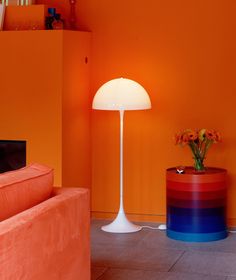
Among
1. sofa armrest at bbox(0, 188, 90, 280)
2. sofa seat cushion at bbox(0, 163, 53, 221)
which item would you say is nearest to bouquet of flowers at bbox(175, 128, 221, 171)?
sofa armrest at bbox(0, 188, 90, 280)

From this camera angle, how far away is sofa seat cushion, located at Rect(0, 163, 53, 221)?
94.7 inches

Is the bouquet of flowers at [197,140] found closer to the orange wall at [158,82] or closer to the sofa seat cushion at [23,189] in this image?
the orange wall at [158,82]

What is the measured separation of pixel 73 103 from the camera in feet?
17.2

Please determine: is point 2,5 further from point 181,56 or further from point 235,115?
point 235,115

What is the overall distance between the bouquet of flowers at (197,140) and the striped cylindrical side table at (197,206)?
0.43ft

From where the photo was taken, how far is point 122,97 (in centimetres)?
496

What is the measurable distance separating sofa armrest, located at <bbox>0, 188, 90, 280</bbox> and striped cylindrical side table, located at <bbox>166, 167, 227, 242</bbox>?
1.83 meters

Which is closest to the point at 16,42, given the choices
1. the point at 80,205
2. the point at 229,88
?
the point at 229,88

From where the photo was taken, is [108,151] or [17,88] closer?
[17,88]

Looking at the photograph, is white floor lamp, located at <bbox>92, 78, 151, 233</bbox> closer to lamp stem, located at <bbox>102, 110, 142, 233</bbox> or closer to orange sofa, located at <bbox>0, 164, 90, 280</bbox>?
lamp stem, located at <bbox>102, 110, 142, 233</bbox>

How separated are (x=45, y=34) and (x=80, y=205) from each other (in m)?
2.51

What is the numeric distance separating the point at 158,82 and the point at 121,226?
1354 mm

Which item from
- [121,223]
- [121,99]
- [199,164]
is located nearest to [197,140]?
[199,164]

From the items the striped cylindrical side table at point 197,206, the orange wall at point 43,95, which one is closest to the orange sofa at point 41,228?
the striped cylindrical side table at point 197,206
